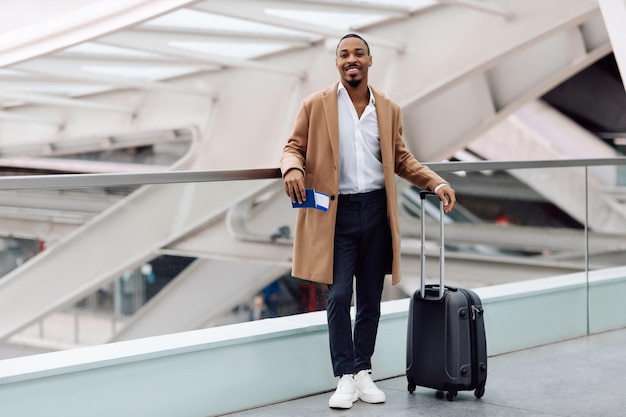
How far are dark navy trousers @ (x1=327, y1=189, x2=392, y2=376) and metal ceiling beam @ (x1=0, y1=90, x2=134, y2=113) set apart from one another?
55.3ft

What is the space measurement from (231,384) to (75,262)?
0.98 m

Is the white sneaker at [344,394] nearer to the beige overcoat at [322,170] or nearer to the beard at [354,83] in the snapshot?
the beige overcoat at [322,170]

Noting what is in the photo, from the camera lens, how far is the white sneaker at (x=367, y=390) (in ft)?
15.9

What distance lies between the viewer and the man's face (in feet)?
14.9

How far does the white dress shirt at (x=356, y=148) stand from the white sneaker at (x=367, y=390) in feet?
3.12

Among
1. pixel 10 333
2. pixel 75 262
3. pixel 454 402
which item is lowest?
pixel 454 402

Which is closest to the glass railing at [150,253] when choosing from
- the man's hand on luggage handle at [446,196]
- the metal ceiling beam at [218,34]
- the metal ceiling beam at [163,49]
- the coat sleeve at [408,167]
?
the coat sleeve at [408,167]

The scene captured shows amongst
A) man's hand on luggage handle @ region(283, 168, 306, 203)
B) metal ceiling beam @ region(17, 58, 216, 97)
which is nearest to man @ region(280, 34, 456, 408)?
man's hand on luggage handle @ region(283, 168, 306, 203)

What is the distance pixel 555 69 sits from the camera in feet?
50.0

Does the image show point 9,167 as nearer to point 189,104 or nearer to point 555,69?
point 189,104

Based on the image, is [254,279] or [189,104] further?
[189,104]

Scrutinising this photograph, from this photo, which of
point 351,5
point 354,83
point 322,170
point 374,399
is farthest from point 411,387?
point 351,5

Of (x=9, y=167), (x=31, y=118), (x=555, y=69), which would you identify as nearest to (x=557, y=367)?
(x=555, y=69)

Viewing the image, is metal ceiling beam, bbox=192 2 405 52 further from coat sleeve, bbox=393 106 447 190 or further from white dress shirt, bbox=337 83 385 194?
white dress shirt, bbox=337 83 385 194
